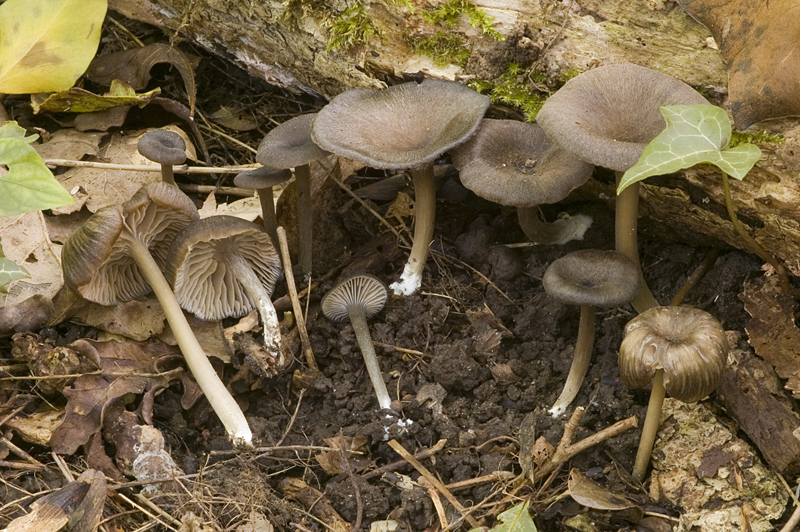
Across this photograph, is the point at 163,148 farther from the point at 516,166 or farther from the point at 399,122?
the point at 516,166

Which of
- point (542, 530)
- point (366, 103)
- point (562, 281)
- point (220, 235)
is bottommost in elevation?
point (542, 530)

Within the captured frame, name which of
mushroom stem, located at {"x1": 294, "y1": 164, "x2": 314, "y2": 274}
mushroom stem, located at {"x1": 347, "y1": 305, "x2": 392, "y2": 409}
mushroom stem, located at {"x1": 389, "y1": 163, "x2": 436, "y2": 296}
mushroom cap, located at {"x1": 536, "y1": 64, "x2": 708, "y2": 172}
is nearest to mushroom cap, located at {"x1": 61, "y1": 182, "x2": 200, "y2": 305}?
mushroom stem, located at {"x1": 294, "y1": 164, "x2": 314, "y2": 274}

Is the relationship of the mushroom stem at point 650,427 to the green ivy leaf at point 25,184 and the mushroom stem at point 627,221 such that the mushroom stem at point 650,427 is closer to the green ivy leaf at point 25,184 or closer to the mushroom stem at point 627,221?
the mushroom stem at point 627,221

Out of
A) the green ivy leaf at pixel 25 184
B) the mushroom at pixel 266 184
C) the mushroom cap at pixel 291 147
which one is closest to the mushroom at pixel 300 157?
the mushroom cap at pixel 291 147

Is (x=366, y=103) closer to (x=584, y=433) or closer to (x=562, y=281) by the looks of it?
(x=562, y=281)

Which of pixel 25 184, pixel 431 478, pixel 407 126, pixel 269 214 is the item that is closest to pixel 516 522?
pixel 431 478

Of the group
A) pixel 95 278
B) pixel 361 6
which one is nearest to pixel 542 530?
pixel 95 278
